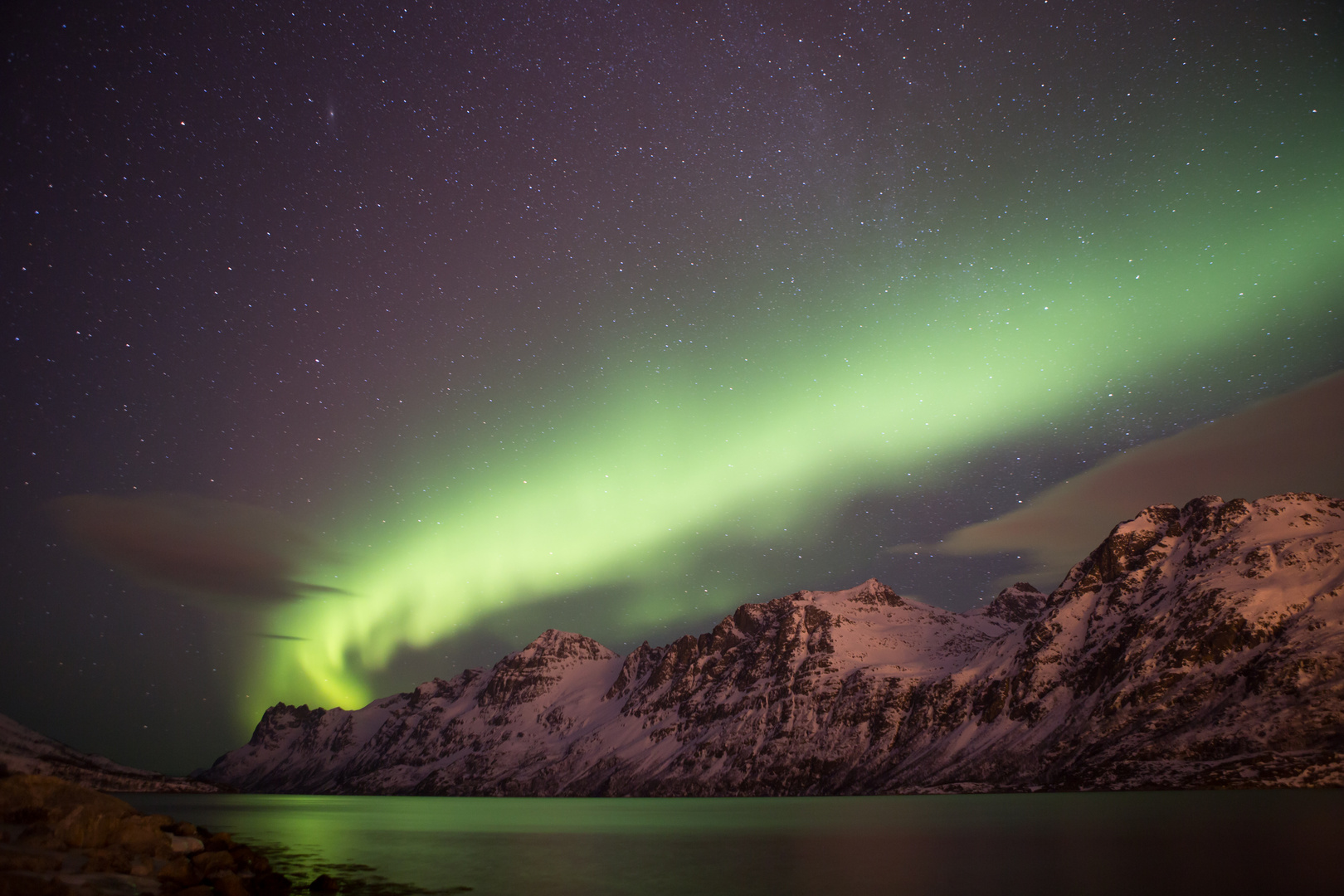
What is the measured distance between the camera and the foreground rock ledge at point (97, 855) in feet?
98.4

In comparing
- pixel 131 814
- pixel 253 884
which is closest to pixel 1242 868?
pixel 253 884

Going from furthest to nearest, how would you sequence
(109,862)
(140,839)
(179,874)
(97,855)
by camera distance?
(140,839) → (97,855) → (179,874) → (109,862)

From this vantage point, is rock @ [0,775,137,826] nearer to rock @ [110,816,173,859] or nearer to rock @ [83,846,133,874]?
rock @ [110,816,173,859]

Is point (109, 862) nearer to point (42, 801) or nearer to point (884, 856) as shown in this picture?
point (42, 801)

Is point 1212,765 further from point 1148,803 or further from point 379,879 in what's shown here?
point 379,879

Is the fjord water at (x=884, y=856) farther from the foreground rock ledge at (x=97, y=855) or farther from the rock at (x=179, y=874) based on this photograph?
the rock at (x=179, y=874)

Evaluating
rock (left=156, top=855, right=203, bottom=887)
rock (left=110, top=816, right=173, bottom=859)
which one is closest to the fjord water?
rock (left=156, top=855, right=203, bottom=887)

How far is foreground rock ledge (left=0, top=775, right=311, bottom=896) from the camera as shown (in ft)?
98.4

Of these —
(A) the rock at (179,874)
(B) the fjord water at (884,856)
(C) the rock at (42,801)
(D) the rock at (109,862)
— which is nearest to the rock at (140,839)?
(C) the rock at (42,801)

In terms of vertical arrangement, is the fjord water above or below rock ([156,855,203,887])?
below

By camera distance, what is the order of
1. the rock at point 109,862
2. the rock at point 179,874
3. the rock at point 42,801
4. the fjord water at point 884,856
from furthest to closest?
the rock at point 42,801
the fjord water at point 884,856
the rock at point 179,874
the rock at point 109,862

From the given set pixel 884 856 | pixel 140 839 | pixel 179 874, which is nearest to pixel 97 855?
pixel 179 874

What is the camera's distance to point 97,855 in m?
35.2

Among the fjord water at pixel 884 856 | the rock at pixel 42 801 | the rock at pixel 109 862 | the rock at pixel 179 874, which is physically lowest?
the fjord water at pixel 884 856
